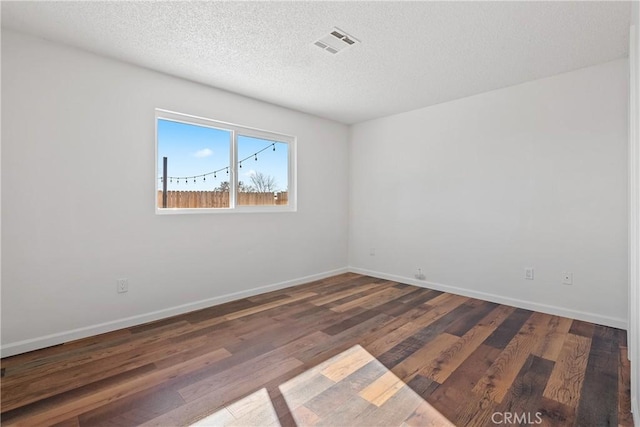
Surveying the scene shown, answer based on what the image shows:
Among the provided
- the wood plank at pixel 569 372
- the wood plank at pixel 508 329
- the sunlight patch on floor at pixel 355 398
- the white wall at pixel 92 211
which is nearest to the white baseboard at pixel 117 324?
the white wall at pixel 92 211

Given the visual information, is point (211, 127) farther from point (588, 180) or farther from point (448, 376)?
point (588, 180)

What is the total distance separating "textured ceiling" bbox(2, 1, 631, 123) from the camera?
2.04m

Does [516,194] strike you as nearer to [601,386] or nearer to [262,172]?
[601,386]

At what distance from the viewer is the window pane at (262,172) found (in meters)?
3.81

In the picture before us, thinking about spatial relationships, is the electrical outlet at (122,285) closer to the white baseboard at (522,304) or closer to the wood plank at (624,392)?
the white baseboard at (522,304)

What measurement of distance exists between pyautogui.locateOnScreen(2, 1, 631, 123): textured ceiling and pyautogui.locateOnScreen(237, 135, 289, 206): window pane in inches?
31.3

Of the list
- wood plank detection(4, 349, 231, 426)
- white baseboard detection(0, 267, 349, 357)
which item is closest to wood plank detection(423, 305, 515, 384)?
wood plank detection(4, 349, 231, 426)

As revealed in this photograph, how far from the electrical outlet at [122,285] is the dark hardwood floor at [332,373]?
14.1 inches

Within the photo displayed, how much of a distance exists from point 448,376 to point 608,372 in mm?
1083

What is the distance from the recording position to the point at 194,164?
3.37m

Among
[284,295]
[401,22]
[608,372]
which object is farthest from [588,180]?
[284,295]

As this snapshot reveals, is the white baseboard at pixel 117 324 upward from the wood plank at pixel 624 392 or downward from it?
upward
